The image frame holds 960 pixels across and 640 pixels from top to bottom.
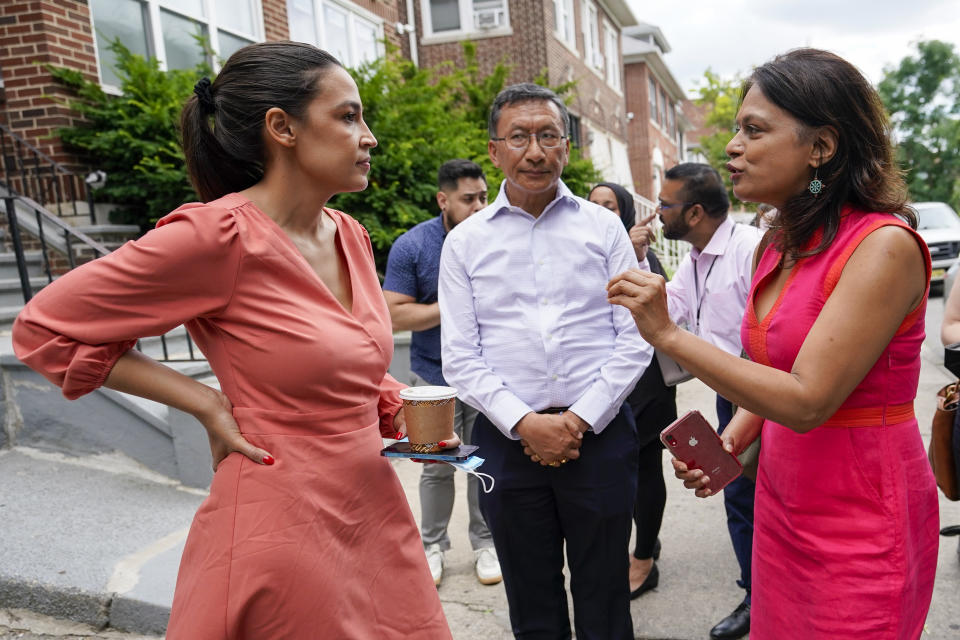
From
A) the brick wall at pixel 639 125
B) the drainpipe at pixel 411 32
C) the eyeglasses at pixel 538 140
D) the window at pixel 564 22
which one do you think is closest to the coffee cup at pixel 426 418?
the eyeglasses at pixel 538 140

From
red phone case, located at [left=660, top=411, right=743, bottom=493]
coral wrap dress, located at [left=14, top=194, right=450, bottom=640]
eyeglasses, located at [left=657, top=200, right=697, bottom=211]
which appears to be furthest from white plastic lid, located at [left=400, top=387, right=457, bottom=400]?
eyeglasses, located at [left=657, top=200, right=697, bottom=211]

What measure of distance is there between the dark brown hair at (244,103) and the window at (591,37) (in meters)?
19.5

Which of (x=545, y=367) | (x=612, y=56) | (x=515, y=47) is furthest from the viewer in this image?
(x=612, y=56)

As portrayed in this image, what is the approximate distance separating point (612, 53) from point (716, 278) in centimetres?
2247

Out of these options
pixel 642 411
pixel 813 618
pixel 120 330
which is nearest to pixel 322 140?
pixel 120 330

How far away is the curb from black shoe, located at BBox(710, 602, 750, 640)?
8.00 ft

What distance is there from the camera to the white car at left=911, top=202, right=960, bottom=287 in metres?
13.7

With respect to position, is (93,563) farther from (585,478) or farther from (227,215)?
Answer: (227,215)

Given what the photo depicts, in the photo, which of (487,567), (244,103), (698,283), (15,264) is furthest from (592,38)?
(244,103)

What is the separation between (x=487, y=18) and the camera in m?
16.6

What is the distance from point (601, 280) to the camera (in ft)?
8.90

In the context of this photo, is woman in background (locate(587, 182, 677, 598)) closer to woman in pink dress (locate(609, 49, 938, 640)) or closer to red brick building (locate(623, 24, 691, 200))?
woman in pink dress (locate(609, 49, 938, 640))

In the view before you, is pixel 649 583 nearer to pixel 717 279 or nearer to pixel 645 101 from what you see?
pixel 717 279

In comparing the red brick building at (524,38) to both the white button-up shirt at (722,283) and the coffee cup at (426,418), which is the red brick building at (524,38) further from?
the coffee cup at (426,418)
